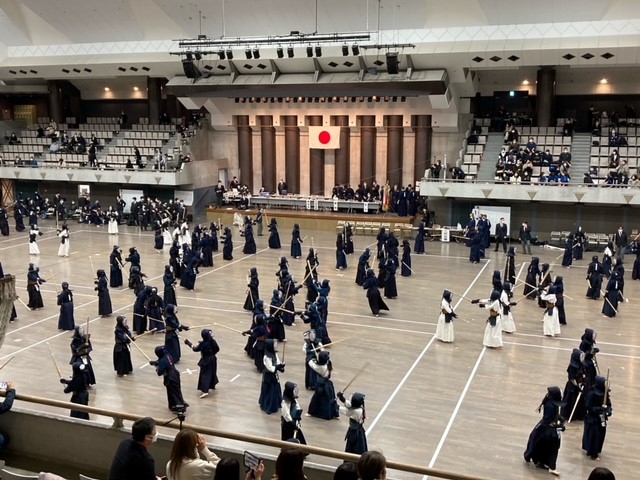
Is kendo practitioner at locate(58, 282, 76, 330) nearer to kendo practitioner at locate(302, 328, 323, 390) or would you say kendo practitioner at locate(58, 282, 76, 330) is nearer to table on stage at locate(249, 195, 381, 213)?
kendo practitioner at locate(302, 328, 323, 390)

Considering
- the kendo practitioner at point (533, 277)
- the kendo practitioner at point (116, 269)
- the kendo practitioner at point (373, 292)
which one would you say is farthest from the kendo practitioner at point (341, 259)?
the kendo practitioner at point (116, 269)

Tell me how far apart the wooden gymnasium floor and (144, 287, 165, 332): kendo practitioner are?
0.53m

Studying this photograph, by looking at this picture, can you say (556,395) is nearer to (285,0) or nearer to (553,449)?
(553,449)

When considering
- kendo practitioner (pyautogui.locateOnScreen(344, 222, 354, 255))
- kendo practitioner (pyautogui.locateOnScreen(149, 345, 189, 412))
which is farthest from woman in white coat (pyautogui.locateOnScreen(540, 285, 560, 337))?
kendo practitioner (pyautogui.locateOnScreen(344, 222, 354, 255))

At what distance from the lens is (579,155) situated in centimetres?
2952

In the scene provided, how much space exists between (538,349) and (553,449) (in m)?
5.50

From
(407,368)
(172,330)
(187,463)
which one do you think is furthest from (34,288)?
(187,463)

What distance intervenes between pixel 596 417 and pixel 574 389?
1389 mm

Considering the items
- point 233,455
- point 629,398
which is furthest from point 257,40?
point 233,455

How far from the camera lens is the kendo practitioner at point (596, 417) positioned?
29.8ft

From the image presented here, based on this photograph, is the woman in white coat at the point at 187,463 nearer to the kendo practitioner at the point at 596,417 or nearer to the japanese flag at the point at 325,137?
the kendo practitioner at the point at 596,417

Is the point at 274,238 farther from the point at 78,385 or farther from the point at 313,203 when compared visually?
the point at 78,385

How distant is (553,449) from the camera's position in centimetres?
895

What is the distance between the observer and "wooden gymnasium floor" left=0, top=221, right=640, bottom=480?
9.81m
